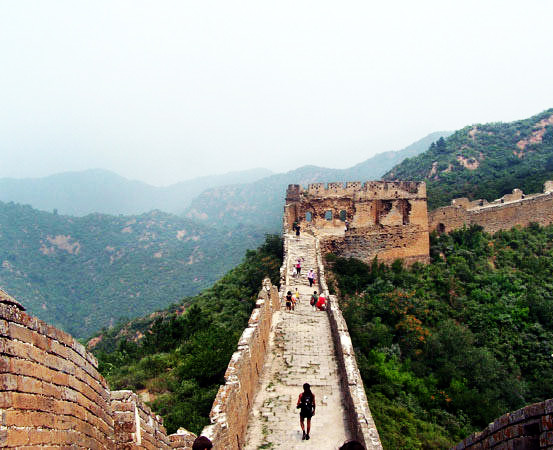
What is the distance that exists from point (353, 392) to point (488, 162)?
41.6m

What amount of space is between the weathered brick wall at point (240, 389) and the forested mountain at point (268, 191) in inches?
3475

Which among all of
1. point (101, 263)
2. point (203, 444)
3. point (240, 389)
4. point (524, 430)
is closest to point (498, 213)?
point (240, 389)

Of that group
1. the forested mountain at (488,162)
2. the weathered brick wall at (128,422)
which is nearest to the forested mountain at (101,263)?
the forested mountain at (488,162)

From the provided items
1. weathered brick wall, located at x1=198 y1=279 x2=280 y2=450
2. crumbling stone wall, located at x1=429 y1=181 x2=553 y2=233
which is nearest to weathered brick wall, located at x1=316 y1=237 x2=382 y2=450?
weathered brick wall, located at x1=198 y1=279 x2=280 y2=450

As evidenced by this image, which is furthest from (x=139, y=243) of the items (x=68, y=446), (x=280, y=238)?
(x=68, y=446)

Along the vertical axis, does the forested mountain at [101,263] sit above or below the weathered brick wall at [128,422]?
below

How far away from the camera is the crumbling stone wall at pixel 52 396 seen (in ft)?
7.25

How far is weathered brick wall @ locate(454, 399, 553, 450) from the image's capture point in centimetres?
211

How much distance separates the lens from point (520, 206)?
23.6m

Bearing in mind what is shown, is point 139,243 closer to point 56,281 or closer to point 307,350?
point 56,281

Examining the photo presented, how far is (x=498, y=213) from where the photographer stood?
23000 millimetres

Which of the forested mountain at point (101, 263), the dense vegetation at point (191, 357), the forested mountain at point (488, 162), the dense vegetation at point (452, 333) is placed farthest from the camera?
the forested mountain at point (101, 263)

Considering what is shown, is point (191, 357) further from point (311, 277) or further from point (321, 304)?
point (311, 277)

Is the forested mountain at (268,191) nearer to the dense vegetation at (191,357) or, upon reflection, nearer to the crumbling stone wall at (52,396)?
the dense vegetation at (191,357)
